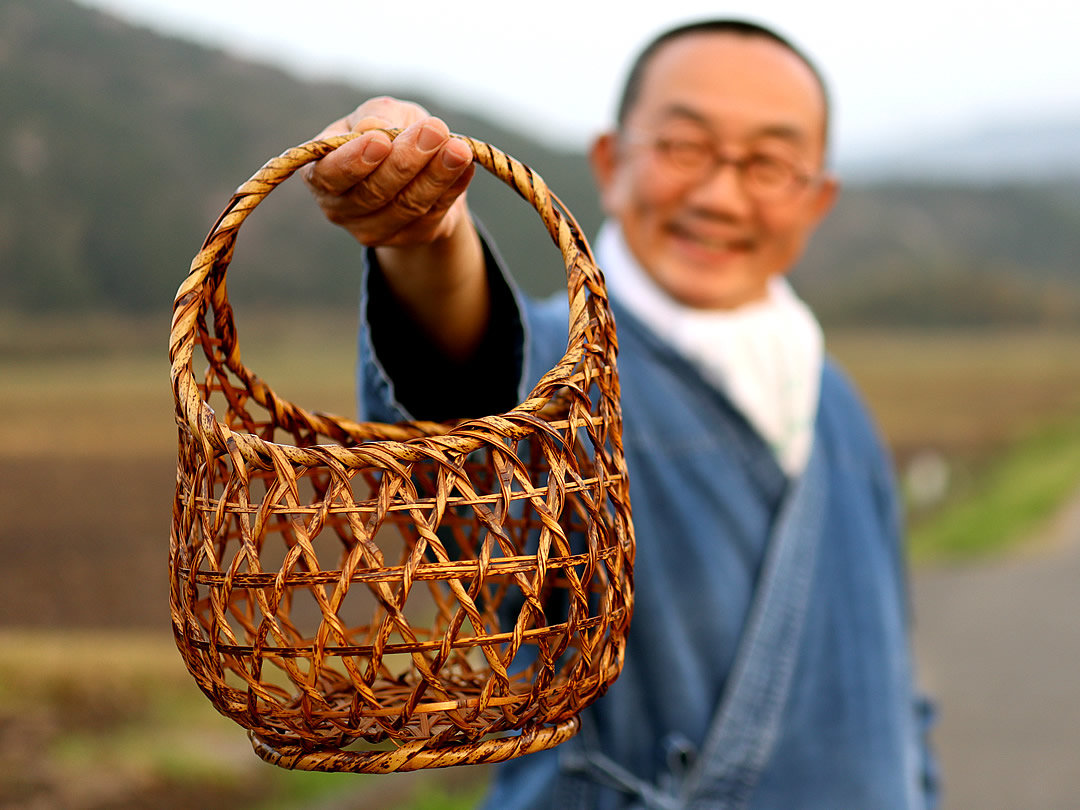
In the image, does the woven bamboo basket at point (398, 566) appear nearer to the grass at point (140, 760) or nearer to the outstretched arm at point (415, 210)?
the outstretched arm at point (415, 210)

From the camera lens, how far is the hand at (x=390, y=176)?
94 centimetres

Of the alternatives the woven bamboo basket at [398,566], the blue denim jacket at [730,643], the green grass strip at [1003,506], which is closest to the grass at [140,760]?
the blue denim jacket at [730,643]

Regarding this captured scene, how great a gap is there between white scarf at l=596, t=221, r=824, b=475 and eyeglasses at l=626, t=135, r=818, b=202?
0.19 m

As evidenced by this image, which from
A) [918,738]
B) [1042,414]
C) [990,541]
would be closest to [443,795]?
[918,738]

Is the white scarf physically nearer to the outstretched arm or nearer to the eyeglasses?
the eyeglasses

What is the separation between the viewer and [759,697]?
1676mm

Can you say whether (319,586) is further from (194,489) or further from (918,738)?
(918,738)

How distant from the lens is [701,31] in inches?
73.4

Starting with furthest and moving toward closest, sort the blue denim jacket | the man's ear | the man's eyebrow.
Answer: the man's ear, the man's eyebrow, the blue denim jacket

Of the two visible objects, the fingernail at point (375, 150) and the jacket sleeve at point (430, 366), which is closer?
the fingernail at point (375, 150)

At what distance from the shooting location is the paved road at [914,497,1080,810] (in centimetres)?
372

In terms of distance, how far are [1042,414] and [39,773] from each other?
16414 millimetres

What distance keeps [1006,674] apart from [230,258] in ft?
15.7

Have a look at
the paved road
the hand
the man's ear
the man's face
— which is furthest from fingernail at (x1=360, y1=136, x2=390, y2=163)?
the paved road
